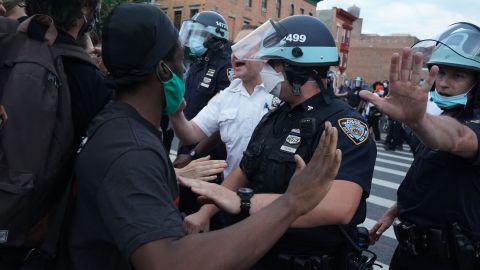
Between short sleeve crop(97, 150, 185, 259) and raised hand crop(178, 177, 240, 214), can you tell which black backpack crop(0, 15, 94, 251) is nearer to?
short sleeve crop(97, 150, 185, 259)

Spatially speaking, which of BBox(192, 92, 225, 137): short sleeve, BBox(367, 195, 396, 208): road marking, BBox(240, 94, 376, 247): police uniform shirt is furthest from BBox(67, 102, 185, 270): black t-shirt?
BBox(367, 195, 396, 208): road marking

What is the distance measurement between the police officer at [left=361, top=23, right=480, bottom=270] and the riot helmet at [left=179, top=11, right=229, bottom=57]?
2469 mm

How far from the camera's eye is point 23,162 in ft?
4.77

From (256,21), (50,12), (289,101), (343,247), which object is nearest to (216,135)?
(289,101)

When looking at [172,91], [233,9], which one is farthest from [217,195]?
[233,9]

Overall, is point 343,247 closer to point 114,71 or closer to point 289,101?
point 289,101

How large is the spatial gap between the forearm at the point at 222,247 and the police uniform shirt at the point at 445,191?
1.35 m

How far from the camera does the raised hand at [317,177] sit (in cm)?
133

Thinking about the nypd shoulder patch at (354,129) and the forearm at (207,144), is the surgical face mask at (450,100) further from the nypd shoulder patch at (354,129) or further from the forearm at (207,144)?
the forearm at (207,144)

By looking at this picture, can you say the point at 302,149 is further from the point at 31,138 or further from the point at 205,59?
the point at 205,59

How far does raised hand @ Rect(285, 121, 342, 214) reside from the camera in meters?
Result: 1.33

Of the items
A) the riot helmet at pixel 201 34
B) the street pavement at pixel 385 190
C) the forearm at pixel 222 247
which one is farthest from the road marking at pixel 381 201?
the forearm at pixel 222 247

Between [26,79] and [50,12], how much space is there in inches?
18.4

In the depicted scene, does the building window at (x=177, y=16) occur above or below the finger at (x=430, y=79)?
above
